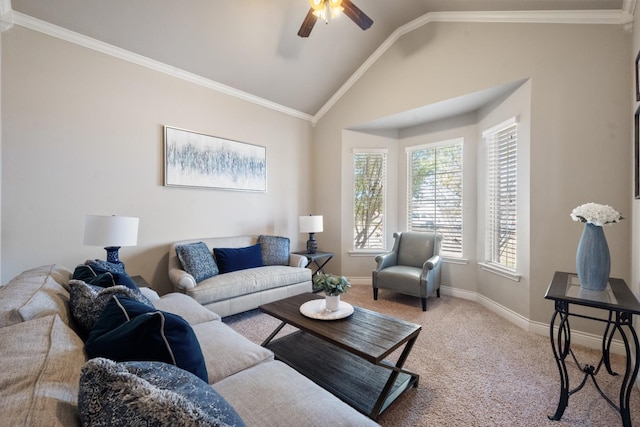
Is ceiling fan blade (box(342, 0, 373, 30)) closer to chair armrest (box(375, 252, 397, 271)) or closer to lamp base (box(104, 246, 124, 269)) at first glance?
chair armrest (box(375, 252, 397, 271))

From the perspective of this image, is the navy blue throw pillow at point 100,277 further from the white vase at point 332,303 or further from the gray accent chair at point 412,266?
the gray accent chair at point 412,266

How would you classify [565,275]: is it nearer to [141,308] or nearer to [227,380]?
[227,380]

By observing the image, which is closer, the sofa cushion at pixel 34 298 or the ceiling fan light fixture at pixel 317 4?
the sofa cushion at pixel 34 298

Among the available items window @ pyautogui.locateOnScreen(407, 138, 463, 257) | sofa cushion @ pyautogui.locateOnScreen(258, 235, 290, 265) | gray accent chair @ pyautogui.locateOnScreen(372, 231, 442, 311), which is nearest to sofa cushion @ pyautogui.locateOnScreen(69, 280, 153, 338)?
sofa cushion @ pyautogui.locateOnScreen(258, 235, 290, 265)

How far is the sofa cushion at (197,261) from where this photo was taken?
2.94 meters

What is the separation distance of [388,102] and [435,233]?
2069 millimetres

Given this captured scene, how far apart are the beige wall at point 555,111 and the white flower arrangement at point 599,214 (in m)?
1.06

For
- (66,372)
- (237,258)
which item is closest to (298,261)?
(237,258)

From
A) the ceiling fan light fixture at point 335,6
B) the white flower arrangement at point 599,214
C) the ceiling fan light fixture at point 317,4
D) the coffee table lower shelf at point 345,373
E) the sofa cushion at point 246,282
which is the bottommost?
the coffee table lower shelf at point 345,373

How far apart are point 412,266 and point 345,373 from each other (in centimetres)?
233

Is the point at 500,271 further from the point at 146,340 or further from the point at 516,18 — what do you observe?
the point at 146,340

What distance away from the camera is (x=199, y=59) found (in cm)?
327

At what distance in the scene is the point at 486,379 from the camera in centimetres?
197

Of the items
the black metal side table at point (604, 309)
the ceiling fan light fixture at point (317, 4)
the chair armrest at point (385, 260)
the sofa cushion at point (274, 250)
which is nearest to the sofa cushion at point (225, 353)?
the black metal side table at point (604, 309)
